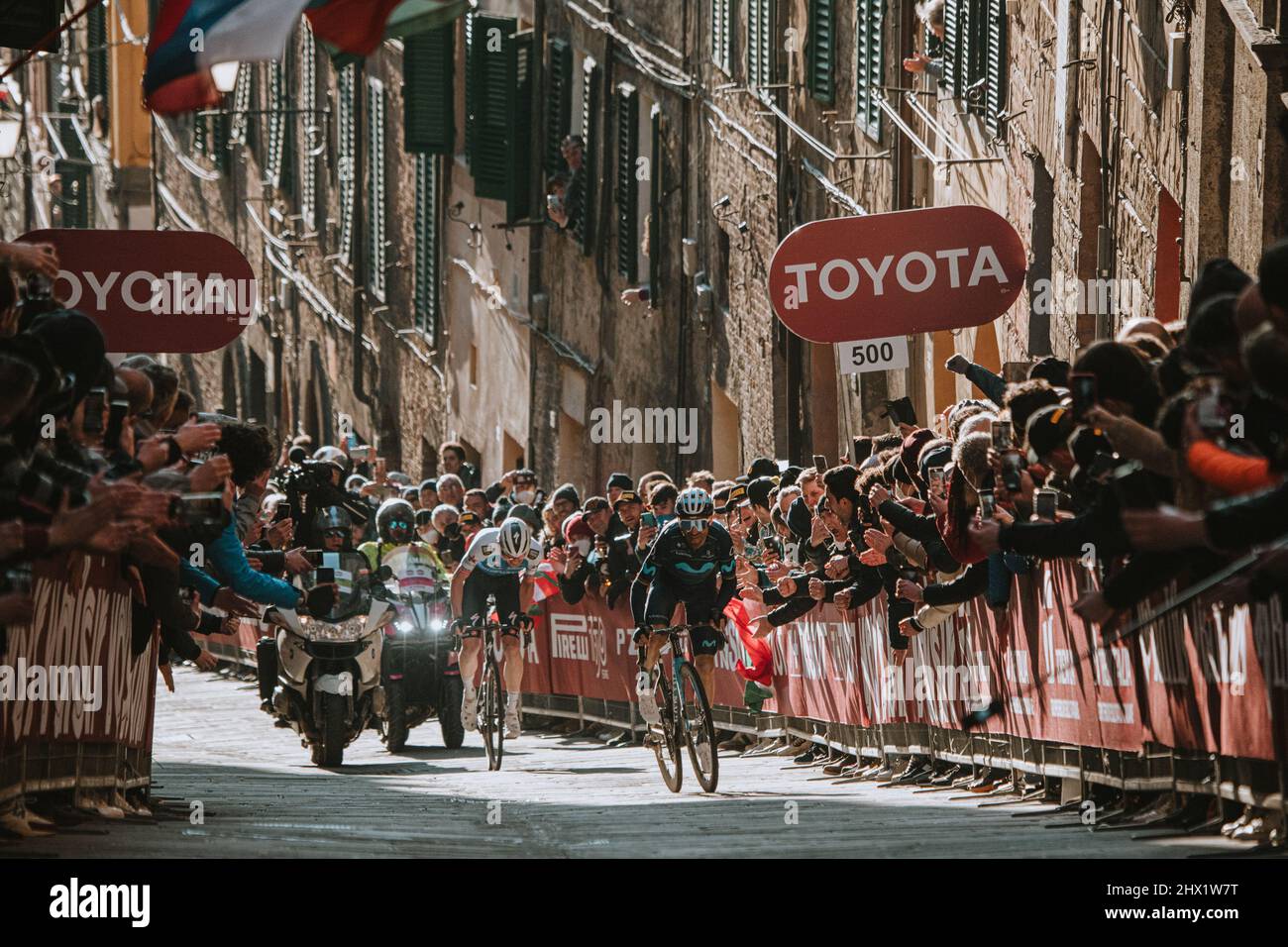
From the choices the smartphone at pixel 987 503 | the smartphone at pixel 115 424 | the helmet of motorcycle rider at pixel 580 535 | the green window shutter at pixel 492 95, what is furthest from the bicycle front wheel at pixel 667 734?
the green window shutter at pixel 492 95

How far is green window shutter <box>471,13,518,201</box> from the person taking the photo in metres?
38.1

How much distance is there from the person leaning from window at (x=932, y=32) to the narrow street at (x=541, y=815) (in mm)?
7217

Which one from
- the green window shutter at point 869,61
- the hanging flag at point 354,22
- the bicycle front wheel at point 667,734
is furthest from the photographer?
the green window shutter at point 869,61

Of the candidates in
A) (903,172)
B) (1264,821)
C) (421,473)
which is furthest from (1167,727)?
(421,473)

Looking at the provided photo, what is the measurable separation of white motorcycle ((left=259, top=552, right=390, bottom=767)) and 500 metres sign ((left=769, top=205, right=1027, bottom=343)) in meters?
3.60

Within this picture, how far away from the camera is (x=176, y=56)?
50.0ft

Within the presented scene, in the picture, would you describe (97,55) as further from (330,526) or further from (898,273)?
(898,273)

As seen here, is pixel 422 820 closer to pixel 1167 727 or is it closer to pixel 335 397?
pixel 1167 727

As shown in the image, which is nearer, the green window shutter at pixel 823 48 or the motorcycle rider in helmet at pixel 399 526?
the motorcycle rider in helmet at pixel 399 526

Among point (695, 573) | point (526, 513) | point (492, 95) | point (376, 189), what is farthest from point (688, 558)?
point (376, 189)

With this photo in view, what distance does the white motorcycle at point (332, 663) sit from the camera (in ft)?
59.4

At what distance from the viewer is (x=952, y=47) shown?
23.7 m

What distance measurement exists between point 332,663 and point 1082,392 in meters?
9.21
